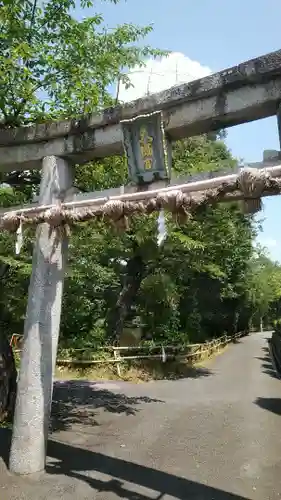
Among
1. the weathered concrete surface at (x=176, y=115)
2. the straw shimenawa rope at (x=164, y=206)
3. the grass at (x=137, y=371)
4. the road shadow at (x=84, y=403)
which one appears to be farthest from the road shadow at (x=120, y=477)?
the grass at (x=137, y=371)

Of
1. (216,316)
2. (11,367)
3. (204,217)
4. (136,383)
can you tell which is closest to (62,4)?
(11,367)

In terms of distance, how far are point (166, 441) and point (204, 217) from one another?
34.7 ft

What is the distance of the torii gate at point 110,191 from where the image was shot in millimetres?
5043

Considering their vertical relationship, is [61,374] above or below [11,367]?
below

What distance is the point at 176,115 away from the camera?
5.78m

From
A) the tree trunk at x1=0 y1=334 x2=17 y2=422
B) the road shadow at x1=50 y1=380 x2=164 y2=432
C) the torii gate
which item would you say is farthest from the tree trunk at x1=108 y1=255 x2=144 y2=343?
the torii gate

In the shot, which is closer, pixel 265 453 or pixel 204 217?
pixel 265 453

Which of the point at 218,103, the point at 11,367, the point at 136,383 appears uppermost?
the point at 218,103

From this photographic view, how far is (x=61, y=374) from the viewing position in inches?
626

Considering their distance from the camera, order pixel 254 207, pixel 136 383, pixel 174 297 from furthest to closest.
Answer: pixel 174 297
pixel 136 383
pixel 254 207

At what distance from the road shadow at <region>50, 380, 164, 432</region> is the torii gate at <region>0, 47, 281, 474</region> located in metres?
2.47

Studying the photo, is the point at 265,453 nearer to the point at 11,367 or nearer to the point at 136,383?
the point at 11,367

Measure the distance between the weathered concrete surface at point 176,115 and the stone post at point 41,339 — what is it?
425mm

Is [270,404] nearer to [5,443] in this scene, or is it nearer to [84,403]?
[84,403]
